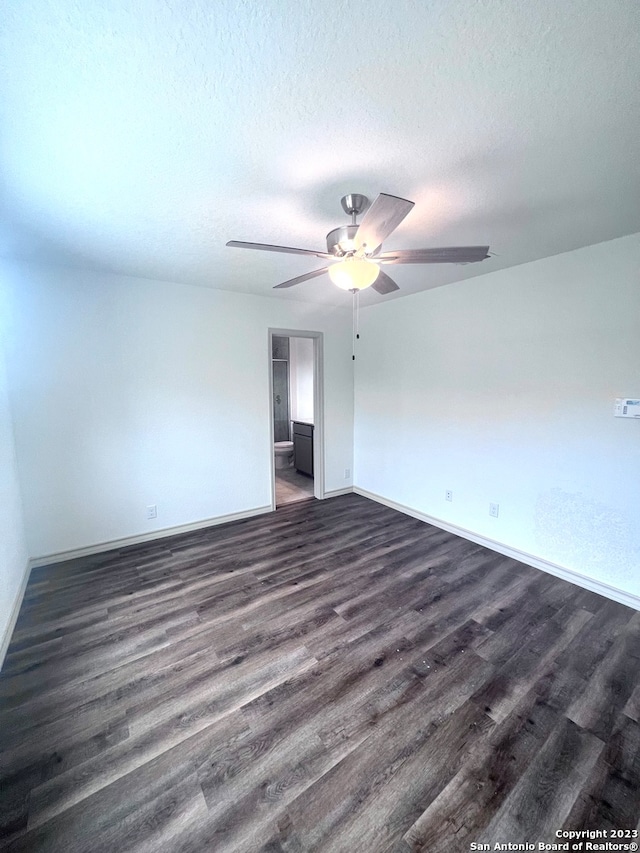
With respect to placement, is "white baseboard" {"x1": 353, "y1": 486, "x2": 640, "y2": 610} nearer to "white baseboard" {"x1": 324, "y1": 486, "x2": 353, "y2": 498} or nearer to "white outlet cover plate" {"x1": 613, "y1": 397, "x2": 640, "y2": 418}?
"white baseboard" {"x1": 324, "y1": 486, "x2": 353, "y2": 498}

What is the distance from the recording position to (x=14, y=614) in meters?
2.13

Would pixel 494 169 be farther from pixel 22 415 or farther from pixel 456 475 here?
pixel 22 415

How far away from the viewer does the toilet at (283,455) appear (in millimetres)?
5904

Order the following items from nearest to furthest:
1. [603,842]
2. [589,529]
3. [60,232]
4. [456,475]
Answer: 1. [603,842]
2. [60,232]
3. [589,529]
4. [456,475]

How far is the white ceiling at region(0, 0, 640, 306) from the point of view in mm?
890

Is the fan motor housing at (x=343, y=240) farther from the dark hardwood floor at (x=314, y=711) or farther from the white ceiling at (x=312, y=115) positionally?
the dark hardwood floor at (x=314, y=711)

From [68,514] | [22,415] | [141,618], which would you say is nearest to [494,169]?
[141,618]

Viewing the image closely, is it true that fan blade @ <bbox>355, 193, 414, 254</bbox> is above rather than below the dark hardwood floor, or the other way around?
above

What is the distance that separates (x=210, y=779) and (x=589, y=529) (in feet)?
9.13

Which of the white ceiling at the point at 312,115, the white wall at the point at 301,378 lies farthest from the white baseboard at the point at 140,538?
the white wall at the point at 301,378

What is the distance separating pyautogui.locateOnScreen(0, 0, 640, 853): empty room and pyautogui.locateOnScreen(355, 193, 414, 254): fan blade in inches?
0.9

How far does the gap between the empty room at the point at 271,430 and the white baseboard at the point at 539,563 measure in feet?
0.06

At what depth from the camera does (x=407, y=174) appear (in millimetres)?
1533

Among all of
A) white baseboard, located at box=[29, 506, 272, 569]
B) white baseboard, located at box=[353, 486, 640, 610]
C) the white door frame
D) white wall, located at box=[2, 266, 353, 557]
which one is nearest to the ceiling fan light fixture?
white wall, located at box=[2, 266, 353, 557]
